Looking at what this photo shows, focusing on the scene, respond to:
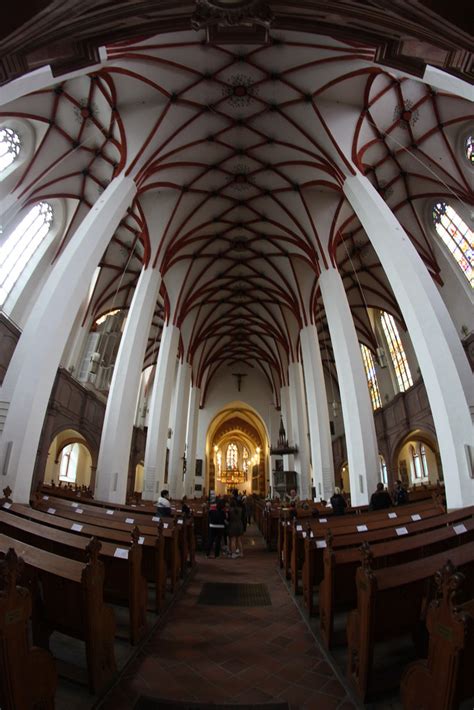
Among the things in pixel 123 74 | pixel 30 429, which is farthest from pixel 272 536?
pixel 123 74

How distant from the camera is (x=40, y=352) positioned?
25.1 ft

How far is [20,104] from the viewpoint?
393 inches

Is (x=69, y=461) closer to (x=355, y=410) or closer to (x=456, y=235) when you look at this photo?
(x=355, y=410)

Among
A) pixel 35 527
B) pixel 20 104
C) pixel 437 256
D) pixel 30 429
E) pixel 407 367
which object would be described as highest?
pixel 20 104

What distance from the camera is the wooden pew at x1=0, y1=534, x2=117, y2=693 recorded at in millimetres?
2637

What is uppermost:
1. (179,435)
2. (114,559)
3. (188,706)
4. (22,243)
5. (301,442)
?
(22,243)

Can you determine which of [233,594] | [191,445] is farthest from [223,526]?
[191,445]

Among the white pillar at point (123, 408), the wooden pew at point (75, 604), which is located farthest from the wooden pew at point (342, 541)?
the white pillar at point (123, 408)

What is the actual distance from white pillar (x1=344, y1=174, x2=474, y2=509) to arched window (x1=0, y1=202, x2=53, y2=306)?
11608 mm

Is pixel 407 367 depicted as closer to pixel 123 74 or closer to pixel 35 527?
pixel 123 74

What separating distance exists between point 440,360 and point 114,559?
6915mm

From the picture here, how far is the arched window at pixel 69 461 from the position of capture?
19719 millimetres

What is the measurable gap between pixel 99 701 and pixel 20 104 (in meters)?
13.0

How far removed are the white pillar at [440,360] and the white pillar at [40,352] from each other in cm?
764
